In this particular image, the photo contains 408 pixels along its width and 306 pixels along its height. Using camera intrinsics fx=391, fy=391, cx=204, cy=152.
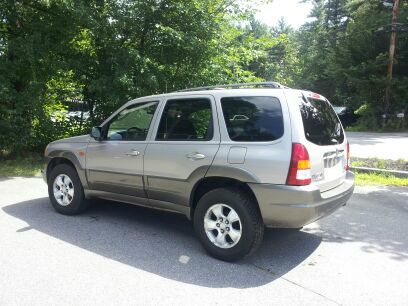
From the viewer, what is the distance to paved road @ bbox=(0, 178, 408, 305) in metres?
3.38

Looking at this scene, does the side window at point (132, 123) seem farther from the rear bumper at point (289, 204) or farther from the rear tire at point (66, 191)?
the rear bumper at point (289, 204)

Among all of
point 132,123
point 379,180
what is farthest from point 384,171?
point 132,123

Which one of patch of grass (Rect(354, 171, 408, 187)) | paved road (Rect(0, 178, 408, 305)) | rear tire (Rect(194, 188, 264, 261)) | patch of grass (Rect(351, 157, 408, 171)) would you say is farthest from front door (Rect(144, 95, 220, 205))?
patch of grass (Rect(351, 157, 408, 171))

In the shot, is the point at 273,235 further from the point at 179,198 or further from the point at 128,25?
the point at 128,25

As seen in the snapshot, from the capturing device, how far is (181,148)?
4496 millimetres

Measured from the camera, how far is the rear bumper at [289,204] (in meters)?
3.75

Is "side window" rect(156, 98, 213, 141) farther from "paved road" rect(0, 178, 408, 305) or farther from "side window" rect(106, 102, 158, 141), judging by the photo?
"paved road" rect(0, 178, 408, 305)

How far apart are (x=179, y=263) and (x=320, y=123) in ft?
7.01

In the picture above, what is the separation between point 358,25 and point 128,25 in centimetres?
1940

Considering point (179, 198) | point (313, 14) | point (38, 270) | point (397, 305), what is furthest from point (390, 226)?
point (313, 14)

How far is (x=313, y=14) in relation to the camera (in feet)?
163

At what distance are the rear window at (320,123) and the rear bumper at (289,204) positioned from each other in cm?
56

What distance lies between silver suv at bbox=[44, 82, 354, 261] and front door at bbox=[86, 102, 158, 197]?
1cm

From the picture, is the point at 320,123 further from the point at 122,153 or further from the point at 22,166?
the point at 22,166
